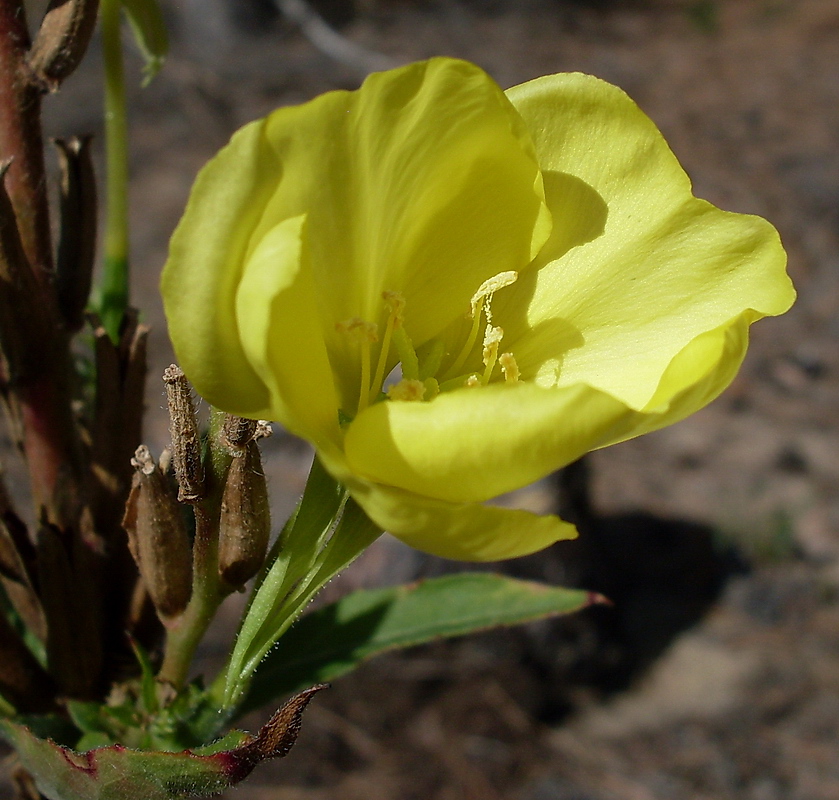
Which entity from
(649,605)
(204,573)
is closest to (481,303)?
(204,573)

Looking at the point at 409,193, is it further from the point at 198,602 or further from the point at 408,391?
the point at 198,602

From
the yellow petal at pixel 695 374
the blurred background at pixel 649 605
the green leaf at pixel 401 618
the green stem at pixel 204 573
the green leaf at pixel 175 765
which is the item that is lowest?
the blurred background at pixel 649 605

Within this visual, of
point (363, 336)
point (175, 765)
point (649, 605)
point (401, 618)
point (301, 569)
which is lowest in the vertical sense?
point (649, 605)

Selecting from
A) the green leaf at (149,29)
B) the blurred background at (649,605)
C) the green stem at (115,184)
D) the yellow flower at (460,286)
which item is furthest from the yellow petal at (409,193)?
the blurred background at (649,605)

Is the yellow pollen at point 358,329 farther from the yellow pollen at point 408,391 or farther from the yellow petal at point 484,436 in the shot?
the yellow petal at point 484,436

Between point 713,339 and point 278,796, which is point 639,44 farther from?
point 713,339
